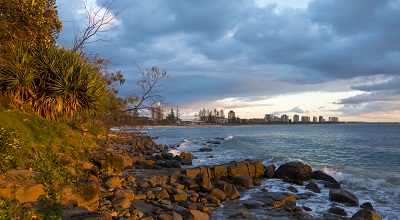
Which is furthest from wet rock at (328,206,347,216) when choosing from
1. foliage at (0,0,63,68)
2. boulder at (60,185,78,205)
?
foliage at (0,0,63,68)

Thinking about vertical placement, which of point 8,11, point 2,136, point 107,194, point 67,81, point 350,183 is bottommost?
point 350,183

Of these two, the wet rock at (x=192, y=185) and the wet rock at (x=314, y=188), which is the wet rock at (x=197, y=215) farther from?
the wet rock at (x=314, y=188)

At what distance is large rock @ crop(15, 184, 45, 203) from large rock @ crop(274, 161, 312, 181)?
42.4 ft

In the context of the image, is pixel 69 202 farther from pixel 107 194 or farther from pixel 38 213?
pixel 107 194

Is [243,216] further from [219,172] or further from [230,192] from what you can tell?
[219,172]

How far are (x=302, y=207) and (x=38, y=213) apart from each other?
28.5 feet

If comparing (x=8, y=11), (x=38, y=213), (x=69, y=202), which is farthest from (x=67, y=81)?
(x=38, y=213)

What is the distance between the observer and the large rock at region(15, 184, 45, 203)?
6105mm

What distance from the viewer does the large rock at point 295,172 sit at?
52.5ft

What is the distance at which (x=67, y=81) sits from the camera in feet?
44.4

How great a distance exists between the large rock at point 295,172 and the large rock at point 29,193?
12.9 meters

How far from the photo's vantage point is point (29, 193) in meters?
6.26

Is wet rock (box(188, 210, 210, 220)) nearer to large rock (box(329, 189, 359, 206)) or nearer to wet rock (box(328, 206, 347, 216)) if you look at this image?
wet rock (box(328, 206, 347, 216))

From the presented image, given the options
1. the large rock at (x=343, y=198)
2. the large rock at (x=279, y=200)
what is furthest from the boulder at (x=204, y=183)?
the large rock at (x=343, y=198)
